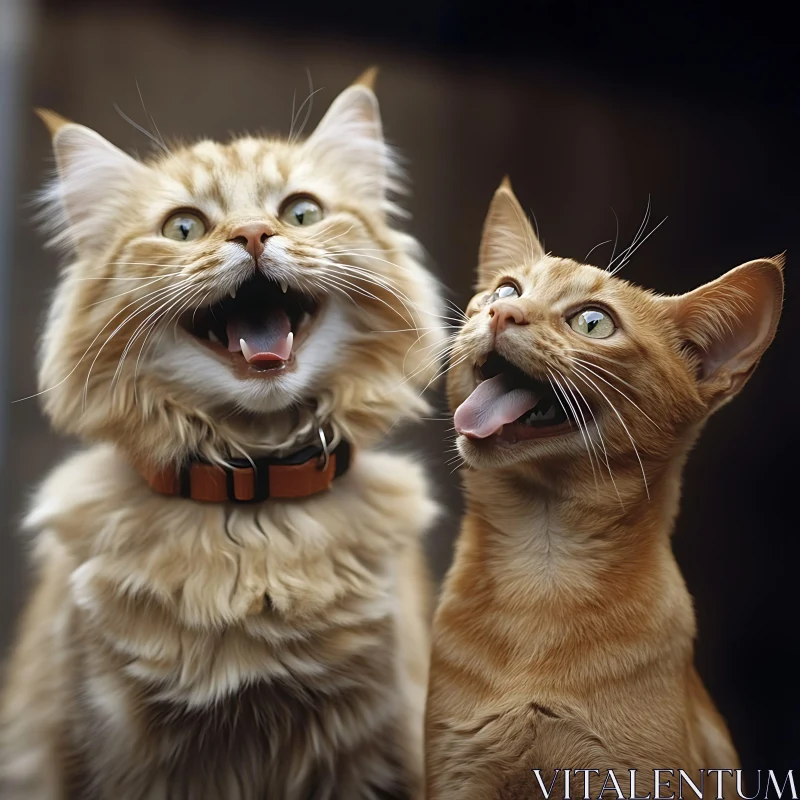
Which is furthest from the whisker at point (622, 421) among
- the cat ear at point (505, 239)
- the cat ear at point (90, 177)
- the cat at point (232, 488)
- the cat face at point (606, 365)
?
the cat ear at point (90, 177)

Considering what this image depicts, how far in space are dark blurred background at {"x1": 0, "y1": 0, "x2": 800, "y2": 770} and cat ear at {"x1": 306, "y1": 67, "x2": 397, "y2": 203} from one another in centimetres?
11

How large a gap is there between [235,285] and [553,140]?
528 millimetres

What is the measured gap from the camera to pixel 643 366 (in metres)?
0.92

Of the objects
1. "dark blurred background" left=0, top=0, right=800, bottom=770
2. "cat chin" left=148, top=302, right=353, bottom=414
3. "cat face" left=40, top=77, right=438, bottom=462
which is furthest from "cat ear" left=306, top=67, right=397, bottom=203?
"cat chin" left=148, top=302, right=353, bottom=414

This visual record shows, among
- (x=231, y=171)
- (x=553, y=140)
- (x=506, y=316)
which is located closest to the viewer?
(x=506, y=316)

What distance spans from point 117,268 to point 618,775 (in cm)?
82

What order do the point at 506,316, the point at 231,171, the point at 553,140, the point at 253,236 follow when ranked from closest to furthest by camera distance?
the point at 506,316 → the point at 253,236 → the point at 231,171 → the point at 553,140

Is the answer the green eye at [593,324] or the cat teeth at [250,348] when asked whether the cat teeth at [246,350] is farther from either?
the green eye at [593,324]

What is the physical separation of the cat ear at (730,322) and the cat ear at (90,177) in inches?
28.0

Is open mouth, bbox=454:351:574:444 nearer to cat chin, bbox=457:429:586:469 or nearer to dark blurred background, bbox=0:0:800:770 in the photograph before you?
cat chin, bbox=457:429:586:469

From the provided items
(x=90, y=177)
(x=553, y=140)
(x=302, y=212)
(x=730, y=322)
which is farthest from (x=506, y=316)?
(x=90, y=177)

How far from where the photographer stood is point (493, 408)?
36.3 inches

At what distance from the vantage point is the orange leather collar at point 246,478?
3.55ft

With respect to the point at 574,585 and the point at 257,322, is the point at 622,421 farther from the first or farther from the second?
the point at 257,322
